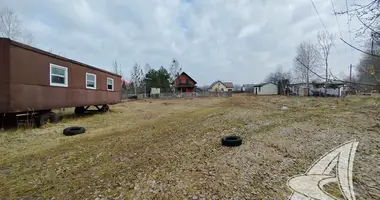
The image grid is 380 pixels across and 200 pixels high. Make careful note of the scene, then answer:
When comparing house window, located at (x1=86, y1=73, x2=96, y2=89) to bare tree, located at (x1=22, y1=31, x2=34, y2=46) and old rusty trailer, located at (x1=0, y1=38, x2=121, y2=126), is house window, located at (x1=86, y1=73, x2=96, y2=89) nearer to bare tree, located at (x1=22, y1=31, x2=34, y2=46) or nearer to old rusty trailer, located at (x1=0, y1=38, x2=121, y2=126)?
old rusty trailer, located at (x1=0, y1=38, x2=121, y2=126)

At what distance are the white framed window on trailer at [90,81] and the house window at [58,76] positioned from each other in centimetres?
175

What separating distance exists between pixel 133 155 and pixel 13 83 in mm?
5158

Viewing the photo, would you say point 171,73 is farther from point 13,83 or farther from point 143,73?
point 13,83

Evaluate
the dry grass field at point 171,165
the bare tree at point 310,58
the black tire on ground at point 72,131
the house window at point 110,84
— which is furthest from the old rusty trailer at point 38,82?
the bare tree at point 310,58

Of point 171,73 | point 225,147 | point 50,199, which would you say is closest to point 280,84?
point 171,73

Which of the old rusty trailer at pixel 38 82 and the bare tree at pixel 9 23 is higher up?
the bare tree at pixel 9 23

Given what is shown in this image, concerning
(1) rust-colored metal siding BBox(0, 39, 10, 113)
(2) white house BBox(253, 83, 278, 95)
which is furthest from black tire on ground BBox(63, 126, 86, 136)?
(2) white house BBox(253, 83, 278, 95)

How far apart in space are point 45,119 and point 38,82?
1564 millimetres

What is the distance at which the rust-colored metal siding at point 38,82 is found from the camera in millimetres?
6082

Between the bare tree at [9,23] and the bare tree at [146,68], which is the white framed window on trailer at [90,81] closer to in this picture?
the bare tree at [9,23]

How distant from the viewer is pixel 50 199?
2.46 m

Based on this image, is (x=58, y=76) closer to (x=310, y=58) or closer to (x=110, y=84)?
(x=110, y=84)

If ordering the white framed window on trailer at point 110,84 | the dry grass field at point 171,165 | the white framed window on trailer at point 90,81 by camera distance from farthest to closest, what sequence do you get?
the white framed window on trailer at point 110,84, the white framed window on trailer at point 90,81, the dry grass field at point 171,165

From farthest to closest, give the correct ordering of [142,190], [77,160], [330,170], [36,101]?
[36,101], [77,160], [330,170], [142,190]
